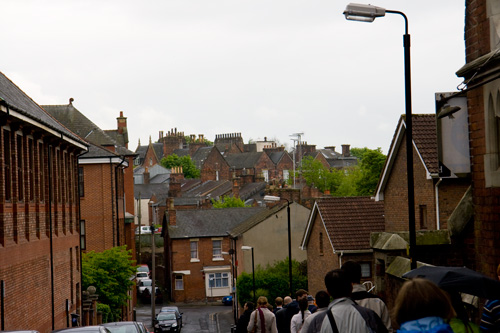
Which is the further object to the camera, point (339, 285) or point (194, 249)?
point (194, 249)

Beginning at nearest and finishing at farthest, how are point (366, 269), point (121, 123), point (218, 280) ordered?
point (366, 269) → point (121, 123) → point (218, 280)

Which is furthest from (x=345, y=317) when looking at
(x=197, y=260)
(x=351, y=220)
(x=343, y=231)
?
(x=197, y=260)

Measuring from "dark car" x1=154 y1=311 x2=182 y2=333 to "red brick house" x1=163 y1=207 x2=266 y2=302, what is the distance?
21427mm

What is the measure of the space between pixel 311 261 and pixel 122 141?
2098 cm

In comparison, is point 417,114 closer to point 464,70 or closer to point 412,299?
point 464,70

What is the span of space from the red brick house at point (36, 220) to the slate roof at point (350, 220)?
11335 millimetres

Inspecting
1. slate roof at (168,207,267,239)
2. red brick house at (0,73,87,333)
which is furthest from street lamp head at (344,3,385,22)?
slate roof at (168,207,267,239)

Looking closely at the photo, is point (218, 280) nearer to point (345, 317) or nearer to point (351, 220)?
point (351, 220)

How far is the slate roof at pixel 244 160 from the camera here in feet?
490

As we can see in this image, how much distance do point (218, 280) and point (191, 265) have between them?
2716mm

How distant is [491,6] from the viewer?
982cm

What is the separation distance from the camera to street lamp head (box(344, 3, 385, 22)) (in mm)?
12195

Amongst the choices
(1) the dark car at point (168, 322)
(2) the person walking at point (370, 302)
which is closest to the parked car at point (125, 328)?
(2) the person walking at point (370, 302)

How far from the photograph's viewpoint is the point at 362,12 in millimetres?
12305
